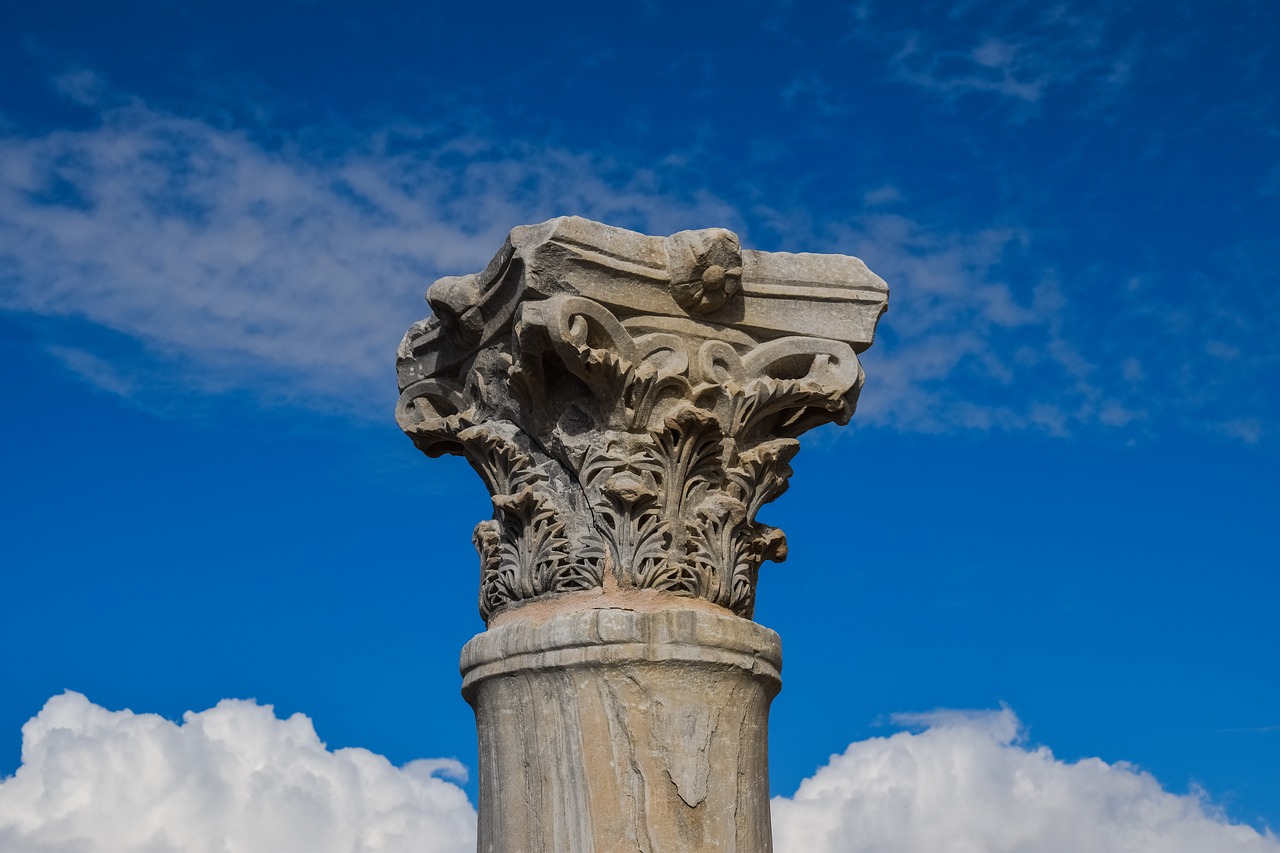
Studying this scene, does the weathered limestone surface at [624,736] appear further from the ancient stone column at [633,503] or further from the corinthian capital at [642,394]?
the corinthian capital at [642,394]

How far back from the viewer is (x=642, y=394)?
8.14 meters

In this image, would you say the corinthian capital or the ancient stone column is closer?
the ancient stone column

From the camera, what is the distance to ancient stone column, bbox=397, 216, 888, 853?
7.68 meters

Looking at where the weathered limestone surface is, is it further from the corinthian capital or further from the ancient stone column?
the corinthian capital

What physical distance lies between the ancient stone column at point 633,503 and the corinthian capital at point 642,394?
0.04 ft

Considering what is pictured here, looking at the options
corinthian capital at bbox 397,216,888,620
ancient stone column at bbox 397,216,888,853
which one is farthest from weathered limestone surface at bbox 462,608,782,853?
corinthian capital at bbox 397,216,888,620

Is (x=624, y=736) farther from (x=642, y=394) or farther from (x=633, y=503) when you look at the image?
(x=642, y=394)

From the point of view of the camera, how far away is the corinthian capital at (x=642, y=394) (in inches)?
316

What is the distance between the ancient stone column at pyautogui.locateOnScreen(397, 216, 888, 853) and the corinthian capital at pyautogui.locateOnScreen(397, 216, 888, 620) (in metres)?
0.01

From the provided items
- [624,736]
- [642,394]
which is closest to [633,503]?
[642,394]

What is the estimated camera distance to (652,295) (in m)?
8.28

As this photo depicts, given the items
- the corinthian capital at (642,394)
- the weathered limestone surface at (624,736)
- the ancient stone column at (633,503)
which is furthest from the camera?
the corinthian capital at (642,394)

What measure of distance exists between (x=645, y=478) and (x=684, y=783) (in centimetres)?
163

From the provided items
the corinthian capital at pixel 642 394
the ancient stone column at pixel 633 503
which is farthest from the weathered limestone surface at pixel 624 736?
the corinthian capital at pixel 642 394
